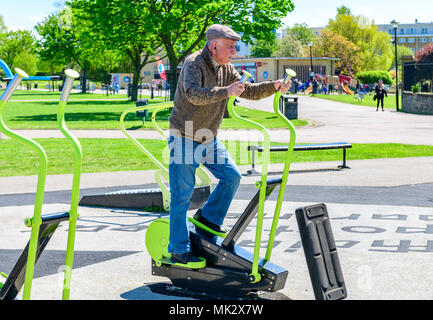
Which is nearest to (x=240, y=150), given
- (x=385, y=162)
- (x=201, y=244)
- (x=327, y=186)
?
(x=385, y=162)

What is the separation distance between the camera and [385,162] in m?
12.8

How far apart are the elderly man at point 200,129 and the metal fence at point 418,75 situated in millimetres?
30287

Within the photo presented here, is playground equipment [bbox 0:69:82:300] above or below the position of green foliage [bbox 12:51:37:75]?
below

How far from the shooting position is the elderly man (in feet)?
14.5

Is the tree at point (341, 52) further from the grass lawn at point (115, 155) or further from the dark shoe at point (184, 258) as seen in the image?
the dark shoe at point (184, 258)

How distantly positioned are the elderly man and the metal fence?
30.3m

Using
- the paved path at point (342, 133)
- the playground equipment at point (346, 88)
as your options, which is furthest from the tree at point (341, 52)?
the paved path at point (342, 133)

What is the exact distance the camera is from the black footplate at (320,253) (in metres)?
4.05

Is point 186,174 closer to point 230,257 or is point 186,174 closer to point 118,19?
point 230,257

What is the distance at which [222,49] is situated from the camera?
4.41 metres

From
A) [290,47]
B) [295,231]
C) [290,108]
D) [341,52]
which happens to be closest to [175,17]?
[290,108]

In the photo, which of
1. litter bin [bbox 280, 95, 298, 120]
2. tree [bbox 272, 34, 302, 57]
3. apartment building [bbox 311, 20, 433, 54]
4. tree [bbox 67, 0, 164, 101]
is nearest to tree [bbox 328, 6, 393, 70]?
tree [bbox 272, 34, 302, 57]

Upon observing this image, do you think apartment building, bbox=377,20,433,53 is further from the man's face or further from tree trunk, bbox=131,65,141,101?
the man's face
